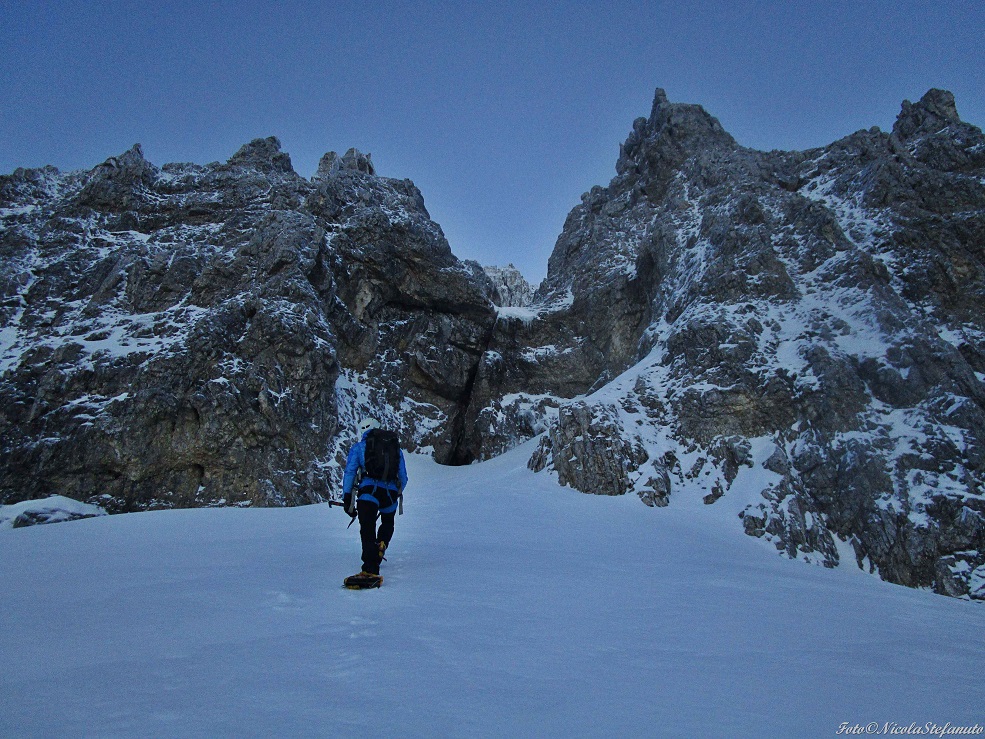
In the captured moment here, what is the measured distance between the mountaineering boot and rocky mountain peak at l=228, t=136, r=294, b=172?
115 feet

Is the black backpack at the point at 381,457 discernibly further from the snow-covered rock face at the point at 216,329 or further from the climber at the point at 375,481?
the snow-covered rock face at the point at 216,329

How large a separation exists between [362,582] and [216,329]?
21.8m

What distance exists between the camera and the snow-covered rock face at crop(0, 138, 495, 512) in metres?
20.2

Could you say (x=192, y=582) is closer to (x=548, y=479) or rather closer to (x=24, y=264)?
(x=548, y=479)

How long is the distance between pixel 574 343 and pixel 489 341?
217 inches

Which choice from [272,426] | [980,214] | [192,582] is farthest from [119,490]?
[980,214]

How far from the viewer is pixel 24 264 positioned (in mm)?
24922

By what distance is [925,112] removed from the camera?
85.5 ft

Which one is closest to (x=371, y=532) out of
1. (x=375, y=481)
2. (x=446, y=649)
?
(x=375, y=481)

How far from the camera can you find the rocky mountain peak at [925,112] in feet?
84.7

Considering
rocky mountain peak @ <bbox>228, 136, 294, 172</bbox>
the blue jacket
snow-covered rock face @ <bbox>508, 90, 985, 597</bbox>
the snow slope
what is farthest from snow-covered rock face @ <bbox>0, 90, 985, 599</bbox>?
the blue jacket

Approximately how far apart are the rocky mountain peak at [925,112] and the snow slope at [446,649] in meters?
29.4

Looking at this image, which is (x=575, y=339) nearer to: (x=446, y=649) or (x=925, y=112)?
(x=925, y=112)

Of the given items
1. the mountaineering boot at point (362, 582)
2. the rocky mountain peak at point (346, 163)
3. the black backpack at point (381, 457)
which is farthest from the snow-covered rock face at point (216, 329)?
the mountaineering boot at point (362, 582)
